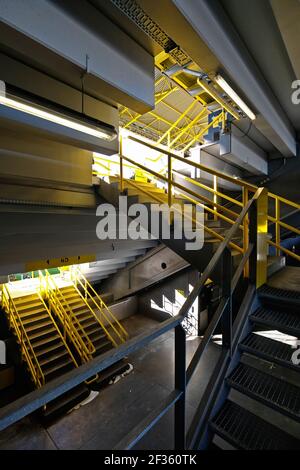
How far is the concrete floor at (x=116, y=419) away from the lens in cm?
359

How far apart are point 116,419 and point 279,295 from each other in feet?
12.5

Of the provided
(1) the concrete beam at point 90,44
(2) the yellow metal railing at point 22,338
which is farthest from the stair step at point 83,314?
(1) the concrete beam at point 90,44

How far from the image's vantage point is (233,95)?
296 centimetres

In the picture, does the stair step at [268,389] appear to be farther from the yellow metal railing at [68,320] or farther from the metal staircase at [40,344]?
the yellow metal railing at [68,320]

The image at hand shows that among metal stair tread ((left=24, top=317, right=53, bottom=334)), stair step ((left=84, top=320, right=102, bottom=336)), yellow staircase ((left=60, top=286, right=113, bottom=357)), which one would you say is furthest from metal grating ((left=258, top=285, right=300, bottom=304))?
metal stair tread ((left=24, top=317, right=53, bottom=334))

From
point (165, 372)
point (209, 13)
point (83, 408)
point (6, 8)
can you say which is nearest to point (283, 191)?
point (209, 13)

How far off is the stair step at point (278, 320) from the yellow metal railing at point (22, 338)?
4339mm

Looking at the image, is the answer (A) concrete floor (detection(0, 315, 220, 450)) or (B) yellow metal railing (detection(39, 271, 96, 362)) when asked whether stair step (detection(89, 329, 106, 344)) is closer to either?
(B) yellow metal railing (detection(39, 271, 96, 362))

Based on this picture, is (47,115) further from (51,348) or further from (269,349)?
(51,348)

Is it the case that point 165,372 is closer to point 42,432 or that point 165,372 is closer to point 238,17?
point 42,432

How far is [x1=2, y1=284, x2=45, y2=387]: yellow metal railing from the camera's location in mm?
4431

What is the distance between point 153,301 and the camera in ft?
26.8

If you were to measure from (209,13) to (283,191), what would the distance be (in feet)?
16.0

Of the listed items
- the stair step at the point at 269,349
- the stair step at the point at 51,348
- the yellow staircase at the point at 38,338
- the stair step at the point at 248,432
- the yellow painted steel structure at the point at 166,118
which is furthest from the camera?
the yellow painted steel structure at the point at 166,118
